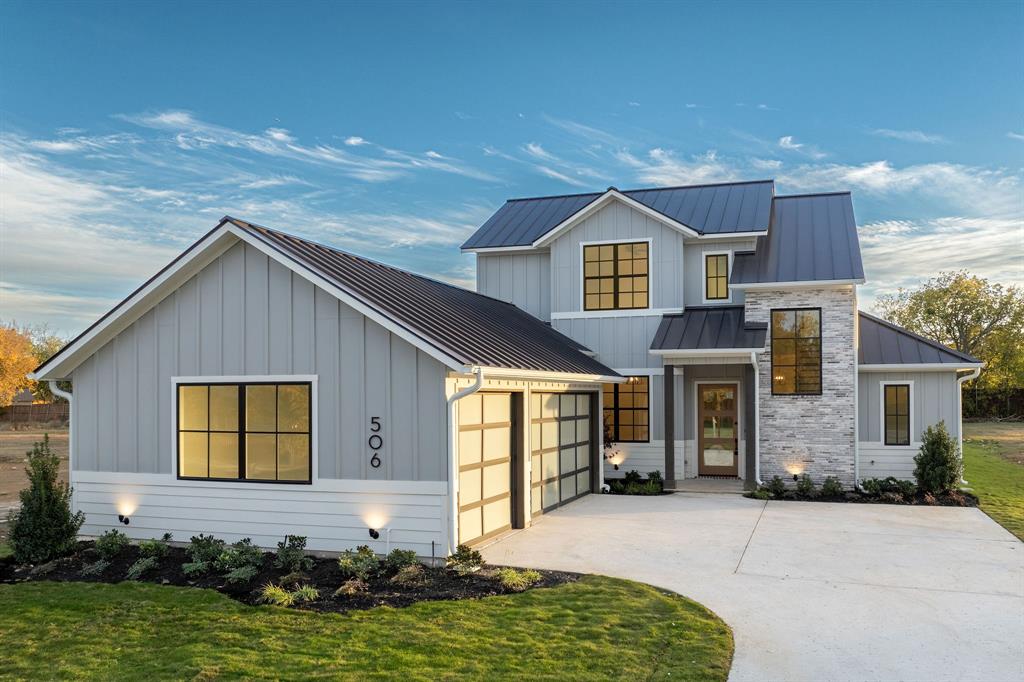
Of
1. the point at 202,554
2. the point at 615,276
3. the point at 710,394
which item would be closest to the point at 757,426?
the point at 710,394

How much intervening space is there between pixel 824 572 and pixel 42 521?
9994 mm

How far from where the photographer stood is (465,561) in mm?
9633

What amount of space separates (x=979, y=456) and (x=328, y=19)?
22797 millimetres

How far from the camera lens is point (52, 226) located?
2119 centimetres

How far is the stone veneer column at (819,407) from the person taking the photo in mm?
16672

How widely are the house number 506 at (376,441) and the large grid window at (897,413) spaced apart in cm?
1194

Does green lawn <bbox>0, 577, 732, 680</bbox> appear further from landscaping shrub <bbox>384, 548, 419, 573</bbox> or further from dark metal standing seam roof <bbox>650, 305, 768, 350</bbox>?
dark metal standing seam roof <bbox>650, 305, 768, 350</bbox>

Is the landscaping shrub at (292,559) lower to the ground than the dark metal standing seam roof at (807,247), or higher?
lower

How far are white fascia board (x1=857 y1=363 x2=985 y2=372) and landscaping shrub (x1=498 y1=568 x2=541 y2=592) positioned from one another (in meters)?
10.9

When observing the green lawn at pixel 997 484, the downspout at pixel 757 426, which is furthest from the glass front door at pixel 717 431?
the green lawn at pixel 997 484

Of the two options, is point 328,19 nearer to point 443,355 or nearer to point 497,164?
point 497,164

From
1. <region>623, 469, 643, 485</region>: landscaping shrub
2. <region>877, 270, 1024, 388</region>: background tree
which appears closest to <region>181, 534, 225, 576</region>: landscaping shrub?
<region>623, 469, 643, 485</region>: landscaping shrub

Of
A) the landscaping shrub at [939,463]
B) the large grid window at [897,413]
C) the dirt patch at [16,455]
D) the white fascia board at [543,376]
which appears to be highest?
the white fascia board at [543,376]

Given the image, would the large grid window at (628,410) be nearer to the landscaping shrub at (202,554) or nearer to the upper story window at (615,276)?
the upper story window at (615,276)
